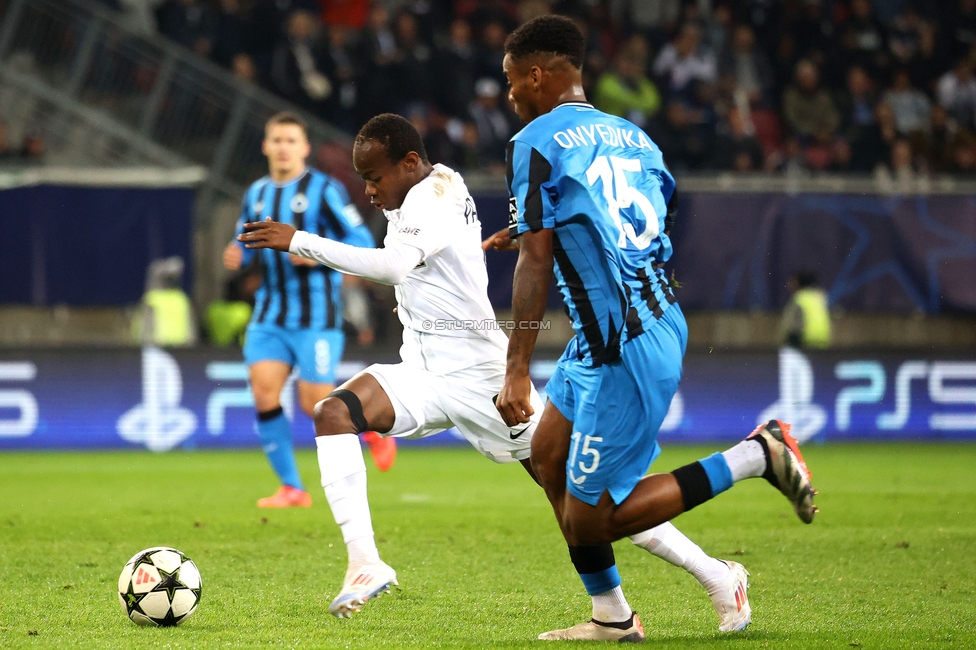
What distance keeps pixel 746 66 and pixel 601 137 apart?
13.4m

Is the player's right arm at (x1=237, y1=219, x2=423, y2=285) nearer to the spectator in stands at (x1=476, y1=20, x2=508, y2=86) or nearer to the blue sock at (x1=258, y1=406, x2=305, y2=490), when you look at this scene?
the blue sock at (x1=258, y1=406, x2=305, y2=490)

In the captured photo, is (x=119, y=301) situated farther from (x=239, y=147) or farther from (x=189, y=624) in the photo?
(x=189, y=624)

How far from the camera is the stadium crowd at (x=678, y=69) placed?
603 inches

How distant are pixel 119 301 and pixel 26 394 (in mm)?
1918

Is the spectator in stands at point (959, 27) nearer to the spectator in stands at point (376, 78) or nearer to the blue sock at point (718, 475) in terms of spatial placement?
the spectator in stands at point (376, 78)

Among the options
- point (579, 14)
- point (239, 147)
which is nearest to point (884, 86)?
point (579, 14)

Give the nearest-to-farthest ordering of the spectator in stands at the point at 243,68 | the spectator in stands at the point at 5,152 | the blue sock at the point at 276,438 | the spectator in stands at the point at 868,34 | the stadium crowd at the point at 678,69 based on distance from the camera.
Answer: the blue sock at the point at 276,438 < the spectator in stands at the point at 5,152 < the spectator in stands at the point at 243,68 < the stadium crowd at the point at 678,69 < the spectator in stands at the point at 868,34

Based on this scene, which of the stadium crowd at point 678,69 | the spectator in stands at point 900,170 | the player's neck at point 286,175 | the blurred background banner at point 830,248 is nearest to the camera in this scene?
the player's neck at point 286,175

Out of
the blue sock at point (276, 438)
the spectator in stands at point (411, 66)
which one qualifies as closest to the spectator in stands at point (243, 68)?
the spectator in stands at point (411, 66)

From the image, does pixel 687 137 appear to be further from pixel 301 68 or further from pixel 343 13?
pixel 343 13

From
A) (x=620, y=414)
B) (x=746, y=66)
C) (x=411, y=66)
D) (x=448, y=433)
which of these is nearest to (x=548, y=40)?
(x=620, y=414)

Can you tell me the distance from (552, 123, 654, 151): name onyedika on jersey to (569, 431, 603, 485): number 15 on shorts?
39.2 inches

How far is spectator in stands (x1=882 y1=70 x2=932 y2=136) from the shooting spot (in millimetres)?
16562

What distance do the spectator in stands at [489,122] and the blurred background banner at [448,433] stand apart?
3533mm
